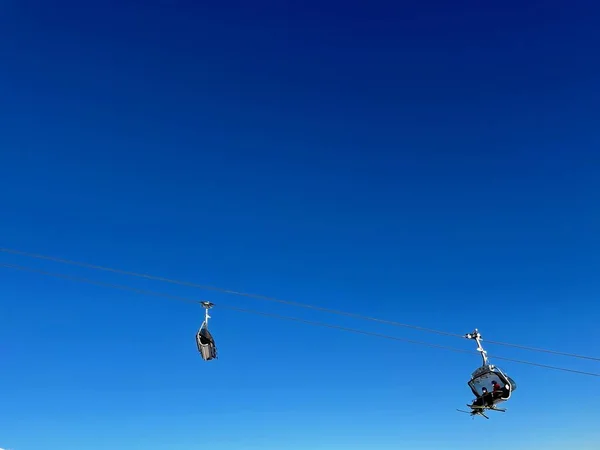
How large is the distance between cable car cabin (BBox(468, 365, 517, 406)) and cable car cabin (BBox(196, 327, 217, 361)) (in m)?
8.01

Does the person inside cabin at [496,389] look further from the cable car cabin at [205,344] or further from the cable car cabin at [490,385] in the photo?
the cable car cabin at [205,344]

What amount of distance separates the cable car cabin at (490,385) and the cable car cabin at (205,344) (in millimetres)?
8014

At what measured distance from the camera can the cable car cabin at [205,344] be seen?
13.2 metres

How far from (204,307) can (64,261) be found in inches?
162

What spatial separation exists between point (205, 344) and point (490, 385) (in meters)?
8.59

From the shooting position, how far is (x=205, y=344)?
13.2 m

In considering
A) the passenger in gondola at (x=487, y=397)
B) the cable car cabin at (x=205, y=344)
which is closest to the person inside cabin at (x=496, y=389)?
the passenger in gondola at (x=487, y=397)

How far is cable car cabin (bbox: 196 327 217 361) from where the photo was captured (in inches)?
519

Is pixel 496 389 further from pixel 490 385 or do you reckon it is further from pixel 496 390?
pixel 490 385

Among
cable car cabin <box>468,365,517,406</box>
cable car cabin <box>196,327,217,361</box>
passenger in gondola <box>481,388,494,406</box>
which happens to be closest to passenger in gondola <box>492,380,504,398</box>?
cable car cabin <box>468,365,517,406</box>

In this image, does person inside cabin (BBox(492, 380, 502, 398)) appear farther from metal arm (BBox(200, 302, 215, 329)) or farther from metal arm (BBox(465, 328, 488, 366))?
metal arm (BBox(200, 302, 215, 329))

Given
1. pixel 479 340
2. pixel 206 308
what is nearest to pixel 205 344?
pixel 206 308

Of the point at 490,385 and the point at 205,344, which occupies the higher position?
the point at 490,385

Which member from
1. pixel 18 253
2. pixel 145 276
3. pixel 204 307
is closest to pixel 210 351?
pixel 204 307
